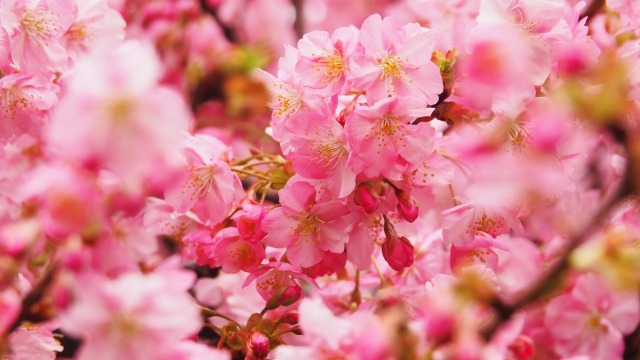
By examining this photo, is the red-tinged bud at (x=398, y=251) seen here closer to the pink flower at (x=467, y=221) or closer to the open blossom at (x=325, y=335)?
the pink flower at (x=467, y=221)

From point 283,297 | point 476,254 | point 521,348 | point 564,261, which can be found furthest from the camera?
point 476,254

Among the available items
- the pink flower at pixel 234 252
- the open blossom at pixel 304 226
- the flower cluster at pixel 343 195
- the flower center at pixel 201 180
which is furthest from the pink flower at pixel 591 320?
the flower center at pixel 201 180

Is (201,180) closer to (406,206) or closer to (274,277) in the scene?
(274,277)

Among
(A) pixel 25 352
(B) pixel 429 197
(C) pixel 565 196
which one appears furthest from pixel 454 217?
(A) pixel 25 352

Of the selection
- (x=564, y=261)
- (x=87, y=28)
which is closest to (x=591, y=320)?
(x=564, y=261)

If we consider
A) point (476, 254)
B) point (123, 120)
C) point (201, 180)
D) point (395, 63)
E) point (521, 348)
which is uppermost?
point (123, 120)

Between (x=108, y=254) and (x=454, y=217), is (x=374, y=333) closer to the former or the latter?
(x=108, y=254)
